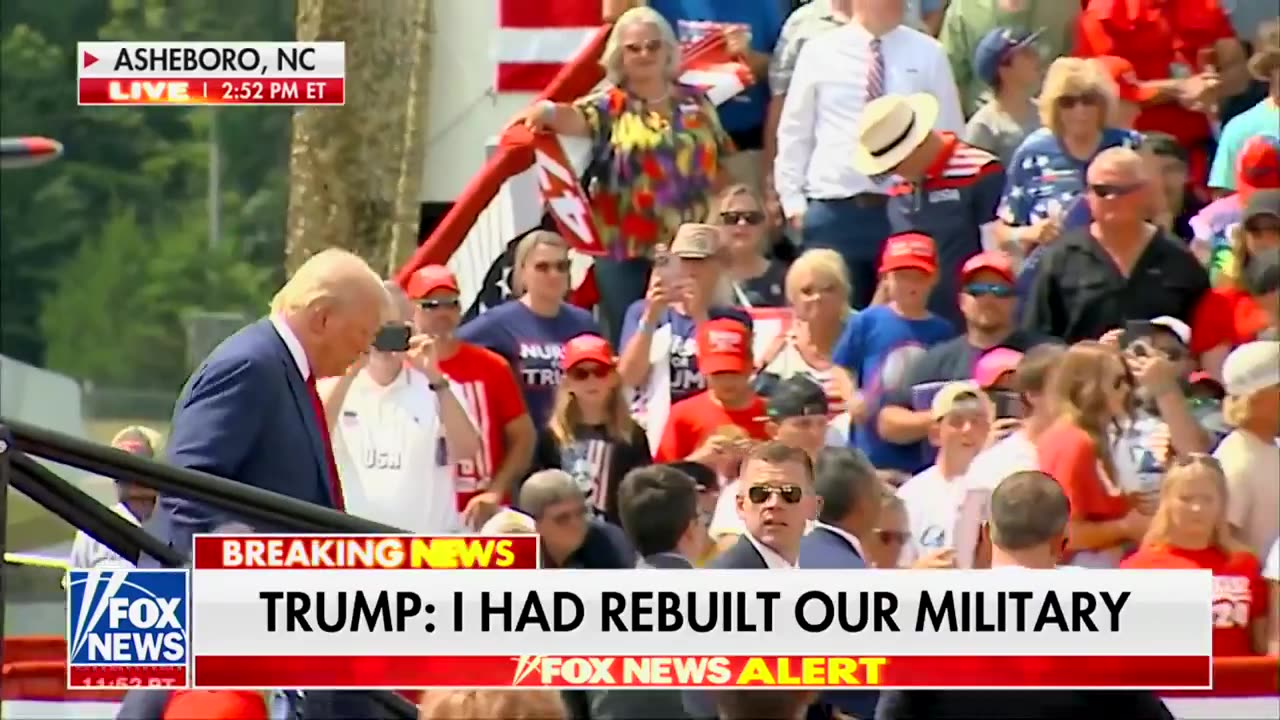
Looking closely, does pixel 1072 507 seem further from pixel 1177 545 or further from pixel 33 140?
pixel 33 140

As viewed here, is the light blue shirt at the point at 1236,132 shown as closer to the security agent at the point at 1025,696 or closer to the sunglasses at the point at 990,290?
the sunglasses at the point at 990,290

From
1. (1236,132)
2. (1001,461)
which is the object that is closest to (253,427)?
(1001,461)

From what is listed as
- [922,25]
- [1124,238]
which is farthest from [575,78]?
[1124,238]

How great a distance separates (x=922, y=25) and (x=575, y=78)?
2.53 ft

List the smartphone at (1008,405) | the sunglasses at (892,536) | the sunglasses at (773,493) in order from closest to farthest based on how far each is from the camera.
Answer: the sunglasses at (773,493)
the sunglasses at (892,536)
the smartphone at (1008,405)

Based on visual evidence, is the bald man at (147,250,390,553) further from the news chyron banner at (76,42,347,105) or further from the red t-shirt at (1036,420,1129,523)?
the red t-shirt at (1036,420,1129,523)

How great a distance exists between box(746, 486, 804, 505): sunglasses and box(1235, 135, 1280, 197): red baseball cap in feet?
6.11

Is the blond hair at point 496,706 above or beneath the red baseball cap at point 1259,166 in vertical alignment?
beneath

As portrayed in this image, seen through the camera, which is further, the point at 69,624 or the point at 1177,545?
the point at 1177,545

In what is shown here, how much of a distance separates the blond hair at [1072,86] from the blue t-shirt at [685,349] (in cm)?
73

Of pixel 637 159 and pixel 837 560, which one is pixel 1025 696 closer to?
pixel 837 560

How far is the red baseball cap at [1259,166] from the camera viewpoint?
6.12m

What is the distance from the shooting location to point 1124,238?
5891 millimetres

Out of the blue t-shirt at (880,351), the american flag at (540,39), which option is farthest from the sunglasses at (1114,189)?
the american flag at (540,39)
